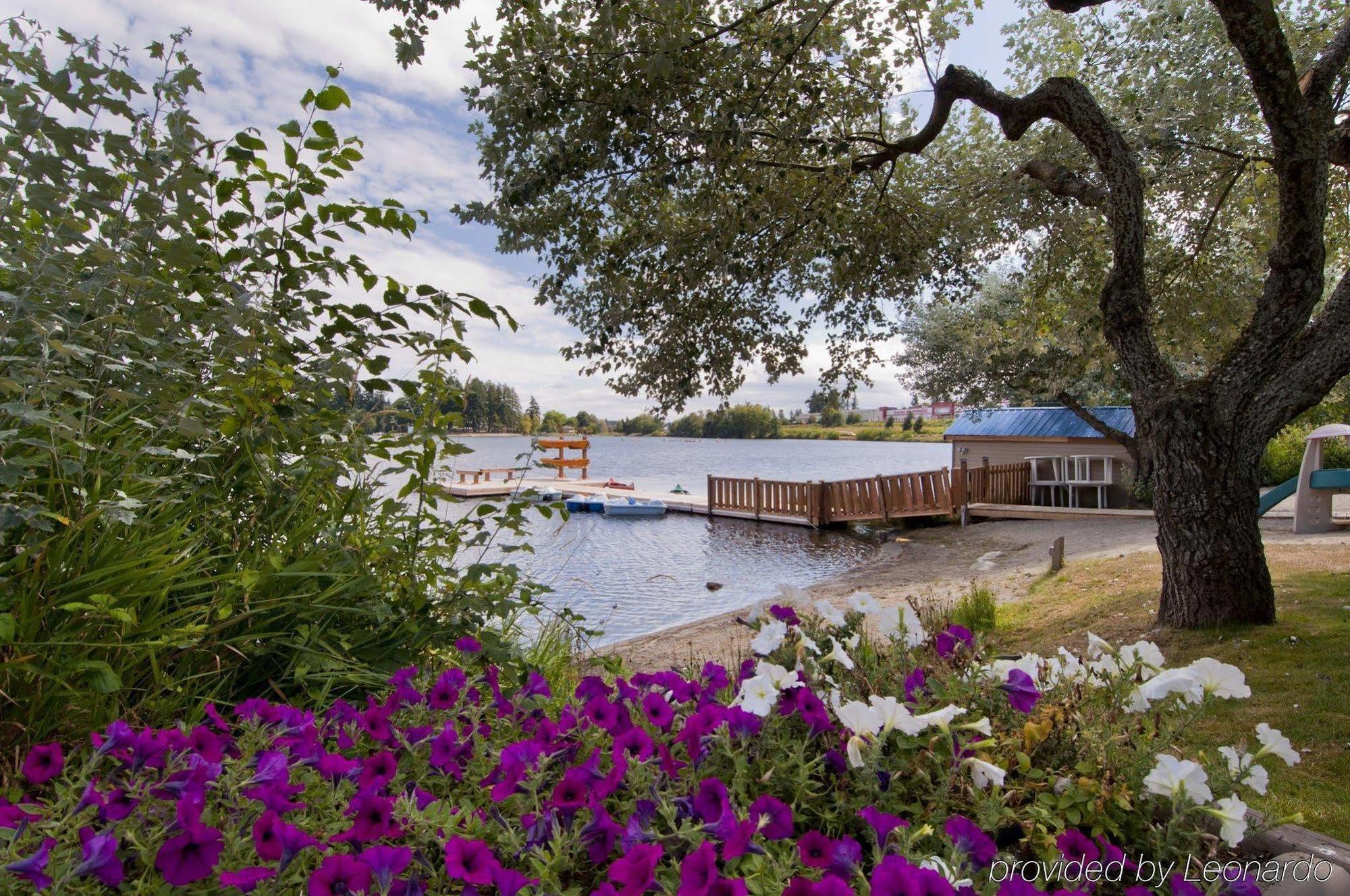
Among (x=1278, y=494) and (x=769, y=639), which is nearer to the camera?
(x=769, y=639)

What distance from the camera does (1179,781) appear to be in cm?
113

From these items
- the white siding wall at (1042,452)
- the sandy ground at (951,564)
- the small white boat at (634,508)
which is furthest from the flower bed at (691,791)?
the small white boat at (634,508)

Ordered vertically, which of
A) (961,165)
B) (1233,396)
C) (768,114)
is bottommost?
(1233,396)

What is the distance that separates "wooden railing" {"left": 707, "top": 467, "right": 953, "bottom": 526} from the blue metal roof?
2.64 m

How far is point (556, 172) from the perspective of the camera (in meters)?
4.51

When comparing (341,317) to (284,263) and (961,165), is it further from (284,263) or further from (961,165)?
(961,165)

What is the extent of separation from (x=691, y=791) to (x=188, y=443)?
1.90 meters

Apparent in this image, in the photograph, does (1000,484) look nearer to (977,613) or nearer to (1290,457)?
(1290,457)

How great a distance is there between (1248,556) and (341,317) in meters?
5.90

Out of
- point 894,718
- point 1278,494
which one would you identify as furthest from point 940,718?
point 1278,494

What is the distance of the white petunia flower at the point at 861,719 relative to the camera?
118cm

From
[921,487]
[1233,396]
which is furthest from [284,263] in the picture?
[921,487]

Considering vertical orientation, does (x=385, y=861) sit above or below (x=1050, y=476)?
below

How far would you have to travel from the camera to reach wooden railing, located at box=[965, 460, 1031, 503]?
730 inches
